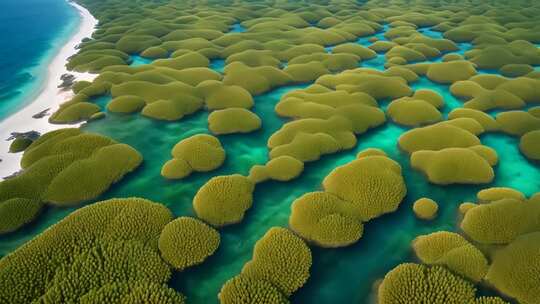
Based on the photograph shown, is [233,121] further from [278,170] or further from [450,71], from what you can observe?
[450,71]

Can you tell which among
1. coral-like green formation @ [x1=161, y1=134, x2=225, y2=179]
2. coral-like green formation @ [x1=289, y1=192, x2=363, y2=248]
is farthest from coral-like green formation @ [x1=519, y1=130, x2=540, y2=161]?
coral-like green formation @ [x1=161, y1=134, x2=225, y2=179]

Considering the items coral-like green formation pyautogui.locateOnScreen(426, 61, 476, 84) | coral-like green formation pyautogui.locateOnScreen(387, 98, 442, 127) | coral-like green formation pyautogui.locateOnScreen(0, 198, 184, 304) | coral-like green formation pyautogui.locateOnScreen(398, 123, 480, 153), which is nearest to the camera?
coral-like green formation pyautogui.locateOnScreen(0, 198, 184, 304)

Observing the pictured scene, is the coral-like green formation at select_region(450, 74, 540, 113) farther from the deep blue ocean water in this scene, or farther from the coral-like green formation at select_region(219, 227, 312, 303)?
the deep blue ocean water

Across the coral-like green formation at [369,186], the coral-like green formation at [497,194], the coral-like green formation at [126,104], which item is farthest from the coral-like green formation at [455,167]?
the coral-like green formation at [126,104]

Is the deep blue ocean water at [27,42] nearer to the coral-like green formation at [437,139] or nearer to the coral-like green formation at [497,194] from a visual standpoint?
the coral-like green formation at [437,139]

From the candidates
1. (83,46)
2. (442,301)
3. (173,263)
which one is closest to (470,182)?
(442,301)

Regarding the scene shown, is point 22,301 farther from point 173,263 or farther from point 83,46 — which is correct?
point 83,46

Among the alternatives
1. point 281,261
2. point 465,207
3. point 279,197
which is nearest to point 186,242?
point 281,261
